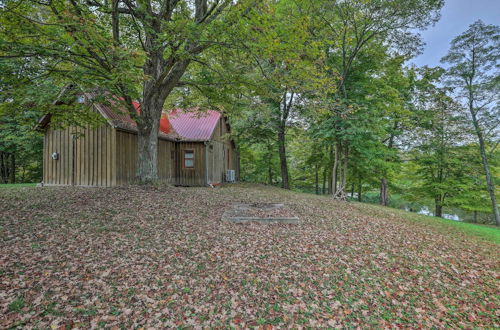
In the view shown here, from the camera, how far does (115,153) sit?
11.2 m

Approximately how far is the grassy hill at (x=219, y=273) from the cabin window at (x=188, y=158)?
8.77m

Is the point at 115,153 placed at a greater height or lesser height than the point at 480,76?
lesser

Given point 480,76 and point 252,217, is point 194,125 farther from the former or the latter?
point 480,76

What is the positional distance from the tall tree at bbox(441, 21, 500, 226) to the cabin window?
1686 cm

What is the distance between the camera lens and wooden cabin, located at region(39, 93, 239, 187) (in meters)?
11.3

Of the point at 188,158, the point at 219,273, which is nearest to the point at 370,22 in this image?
the point at 188,158

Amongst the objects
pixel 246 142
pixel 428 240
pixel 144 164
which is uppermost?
pixel 246 142

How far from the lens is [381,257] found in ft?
17.2

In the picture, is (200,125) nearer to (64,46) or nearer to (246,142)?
(246,142)

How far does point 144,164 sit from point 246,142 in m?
9.56

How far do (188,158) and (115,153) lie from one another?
200 inches

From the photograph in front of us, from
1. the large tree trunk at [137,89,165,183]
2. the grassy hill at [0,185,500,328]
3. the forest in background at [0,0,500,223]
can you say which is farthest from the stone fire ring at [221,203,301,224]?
the forest in background at [0,0,500,223]

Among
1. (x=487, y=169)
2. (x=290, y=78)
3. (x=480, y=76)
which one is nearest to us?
(x=290, y=78)

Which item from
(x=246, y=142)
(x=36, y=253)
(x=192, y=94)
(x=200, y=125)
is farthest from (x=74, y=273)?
(x=246, y=142)
